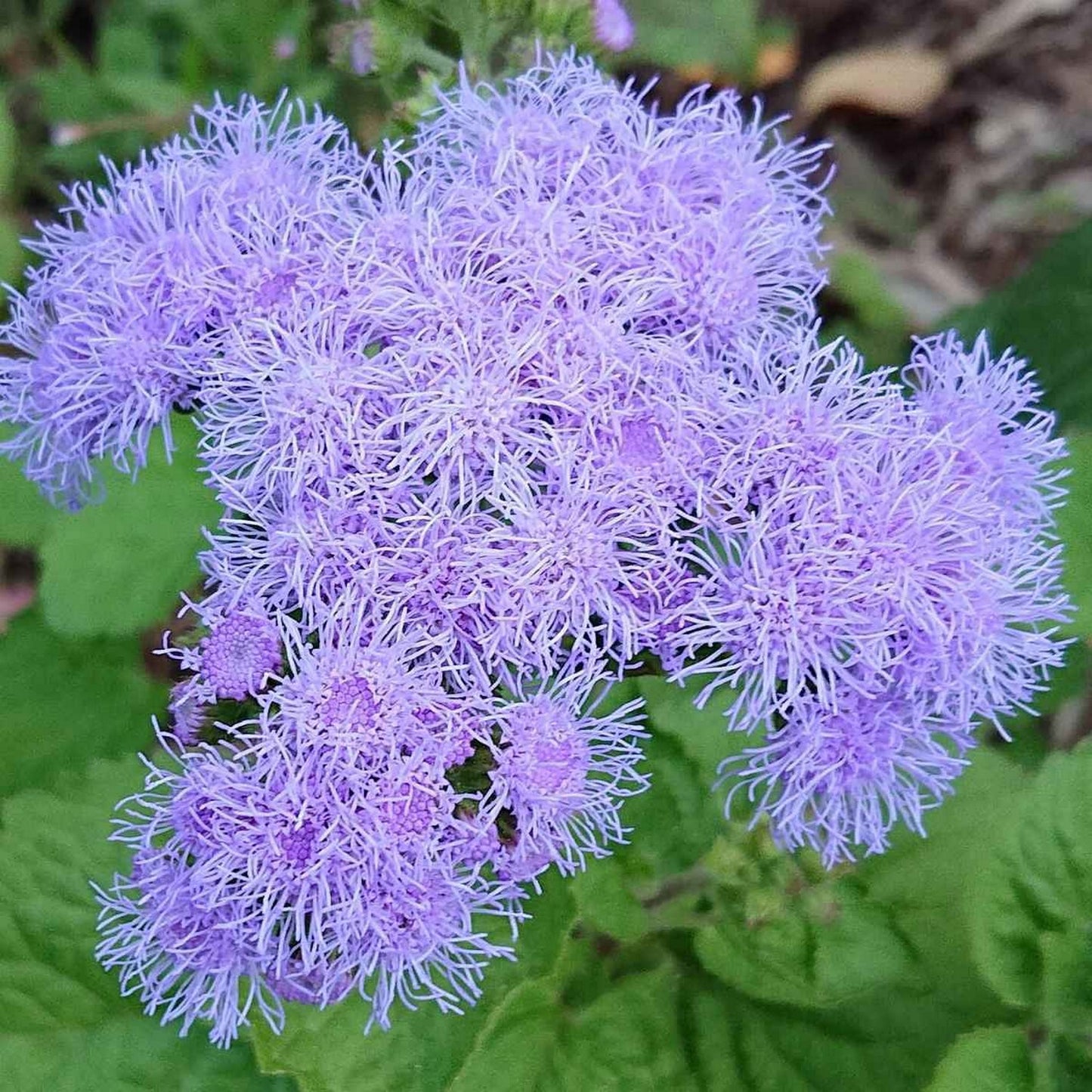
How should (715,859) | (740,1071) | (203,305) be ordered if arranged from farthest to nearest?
(740,1071)
(715,859)
(203,305)

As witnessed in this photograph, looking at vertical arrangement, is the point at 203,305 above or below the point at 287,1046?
above

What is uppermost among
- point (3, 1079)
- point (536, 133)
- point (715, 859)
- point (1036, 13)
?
point (1036, 13)

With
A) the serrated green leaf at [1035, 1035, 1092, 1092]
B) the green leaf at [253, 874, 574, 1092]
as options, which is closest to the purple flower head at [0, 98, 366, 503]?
the green leaf at [253, 874, 574, 1092]

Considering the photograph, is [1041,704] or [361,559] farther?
[1041,704]

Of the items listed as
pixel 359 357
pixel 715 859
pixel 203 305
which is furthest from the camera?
pixel 715 859

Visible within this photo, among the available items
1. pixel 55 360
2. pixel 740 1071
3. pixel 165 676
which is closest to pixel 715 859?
pixel 740 1071

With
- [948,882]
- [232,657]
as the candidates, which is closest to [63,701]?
[232,657]

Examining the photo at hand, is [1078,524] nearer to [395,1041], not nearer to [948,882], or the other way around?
[948,882]

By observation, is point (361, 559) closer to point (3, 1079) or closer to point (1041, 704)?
point (3, 1079)

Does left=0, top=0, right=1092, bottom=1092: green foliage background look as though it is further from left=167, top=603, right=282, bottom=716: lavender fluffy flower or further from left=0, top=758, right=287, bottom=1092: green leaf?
left=167, top=603, right=282, bottom=716: lavender fluffy flower
